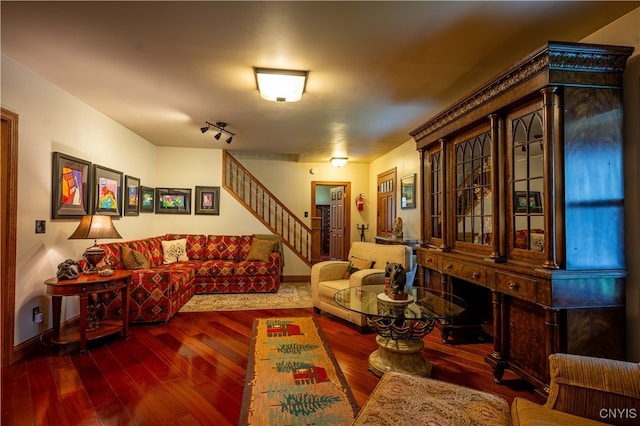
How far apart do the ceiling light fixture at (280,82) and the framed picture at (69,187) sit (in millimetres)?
2315

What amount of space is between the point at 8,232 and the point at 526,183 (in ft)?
13.9

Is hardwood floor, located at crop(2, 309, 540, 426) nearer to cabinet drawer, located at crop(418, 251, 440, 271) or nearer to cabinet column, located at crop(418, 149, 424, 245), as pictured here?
cabinet drawer, located at crop(418, 251, 440, 271)

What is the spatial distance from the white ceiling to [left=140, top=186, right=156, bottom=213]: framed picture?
76.1 inches

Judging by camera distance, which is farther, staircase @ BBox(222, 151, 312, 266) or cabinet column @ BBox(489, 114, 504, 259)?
staircase @ BBox(222, 151, 312, 266)

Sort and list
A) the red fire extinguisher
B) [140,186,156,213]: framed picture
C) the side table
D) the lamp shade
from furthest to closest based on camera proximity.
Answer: the red fire extinguisher, [140,186,156,213]: framed picture, the lamp shade, the side table

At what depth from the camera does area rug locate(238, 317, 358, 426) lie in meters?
1.86

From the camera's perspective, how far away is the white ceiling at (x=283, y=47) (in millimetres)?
1867

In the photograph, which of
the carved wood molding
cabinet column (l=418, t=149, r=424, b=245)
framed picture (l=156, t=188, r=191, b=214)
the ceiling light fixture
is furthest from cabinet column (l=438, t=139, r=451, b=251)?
framed picture (l=156, t=188, r=191, b=214)

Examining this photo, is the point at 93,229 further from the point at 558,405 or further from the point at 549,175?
the point at 549,175

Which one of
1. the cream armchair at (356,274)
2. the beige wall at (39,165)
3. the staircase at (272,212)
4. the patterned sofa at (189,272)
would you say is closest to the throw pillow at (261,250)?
the patterned sofa at (189,272)

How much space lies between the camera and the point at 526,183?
2.17m

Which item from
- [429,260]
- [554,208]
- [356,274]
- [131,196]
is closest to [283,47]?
[554,208]

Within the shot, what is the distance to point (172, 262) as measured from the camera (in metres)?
5.10

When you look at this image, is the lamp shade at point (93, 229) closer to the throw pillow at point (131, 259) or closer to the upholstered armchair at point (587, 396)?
the throw pillow at point (131, 259)
